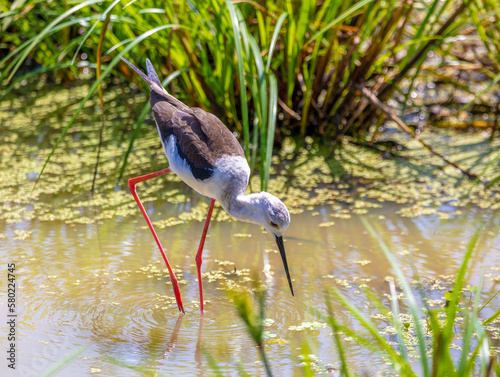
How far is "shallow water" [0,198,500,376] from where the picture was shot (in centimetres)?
265

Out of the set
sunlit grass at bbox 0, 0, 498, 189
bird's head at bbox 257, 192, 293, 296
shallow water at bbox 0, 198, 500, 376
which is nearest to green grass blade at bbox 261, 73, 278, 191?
sunlit grass at bbox 0, 0, 498, 189

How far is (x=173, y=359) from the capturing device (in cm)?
264

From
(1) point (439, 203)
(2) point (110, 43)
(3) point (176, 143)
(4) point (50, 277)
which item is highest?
(2) point (110, 43)

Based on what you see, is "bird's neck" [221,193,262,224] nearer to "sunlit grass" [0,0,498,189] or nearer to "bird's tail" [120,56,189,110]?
"bird's tail" [120,56,189,110]

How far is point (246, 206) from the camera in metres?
3.08

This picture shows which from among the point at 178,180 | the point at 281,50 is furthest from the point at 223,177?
the point at 281,50

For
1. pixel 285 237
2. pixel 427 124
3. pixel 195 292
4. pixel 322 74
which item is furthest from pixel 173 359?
pixel 427 124

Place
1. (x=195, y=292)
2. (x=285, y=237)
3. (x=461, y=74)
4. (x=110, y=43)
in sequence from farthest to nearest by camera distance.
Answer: (x=461, y=74)
(x=110, y=43)
(x=285, y=237)
(x=195, y=292)

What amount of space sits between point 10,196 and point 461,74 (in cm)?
387

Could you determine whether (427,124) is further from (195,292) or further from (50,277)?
(50,277)

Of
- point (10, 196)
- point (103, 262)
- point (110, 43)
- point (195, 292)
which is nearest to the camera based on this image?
point (195, 292)

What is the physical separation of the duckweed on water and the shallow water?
119 mm

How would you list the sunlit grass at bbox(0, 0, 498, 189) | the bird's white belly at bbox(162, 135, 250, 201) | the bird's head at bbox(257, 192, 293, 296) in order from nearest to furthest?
the bird's head at bbox(257, 192, 293, 296) → the bird's white belly at bbox(162, 135, 250, 201) → the sunlit grass at bbox(0, 0, 498, 189)

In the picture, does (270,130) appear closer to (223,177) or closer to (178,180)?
(223,177)
